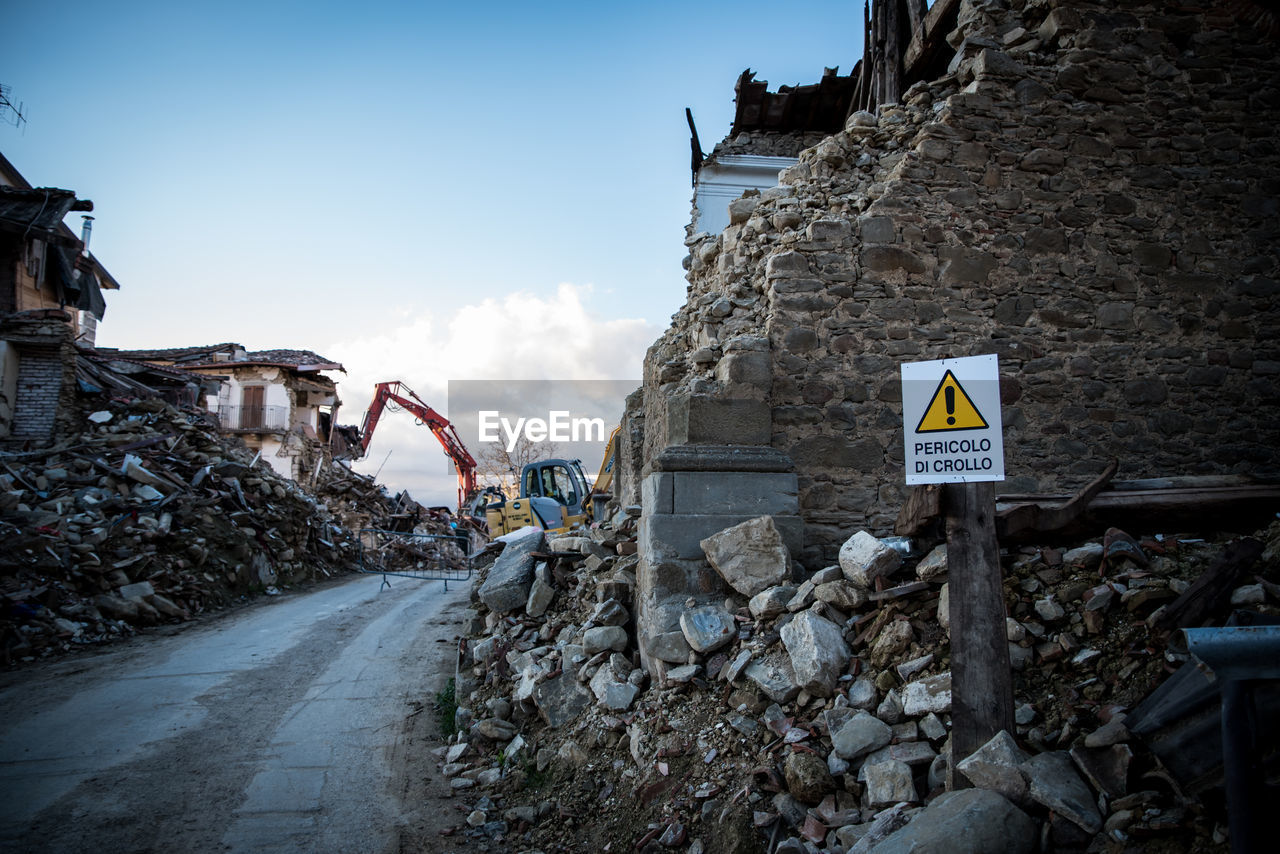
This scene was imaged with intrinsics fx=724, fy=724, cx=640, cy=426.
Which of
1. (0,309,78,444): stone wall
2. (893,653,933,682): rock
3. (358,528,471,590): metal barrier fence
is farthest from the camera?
(358,528,471,590): metal barrier fence

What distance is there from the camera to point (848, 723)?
322 cm

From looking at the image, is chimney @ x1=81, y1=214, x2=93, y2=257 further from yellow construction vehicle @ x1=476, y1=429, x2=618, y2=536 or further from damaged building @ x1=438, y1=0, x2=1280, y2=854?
damaged building @ x1=438, y1=0, x2=1280, y2=854

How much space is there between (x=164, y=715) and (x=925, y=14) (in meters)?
11.0

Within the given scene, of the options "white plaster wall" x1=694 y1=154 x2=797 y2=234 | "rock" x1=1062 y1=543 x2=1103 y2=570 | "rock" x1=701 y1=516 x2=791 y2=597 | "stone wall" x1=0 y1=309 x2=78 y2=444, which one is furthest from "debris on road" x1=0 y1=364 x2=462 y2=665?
"white plaster wall" x1=694 y1=154 x2=797 y2=234

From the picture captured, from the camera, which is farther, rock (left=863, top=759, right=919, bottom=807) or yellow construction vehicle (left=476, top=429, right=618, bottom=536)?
yellow construction vehicle (left=476, top=429, right=618, bottom=536)

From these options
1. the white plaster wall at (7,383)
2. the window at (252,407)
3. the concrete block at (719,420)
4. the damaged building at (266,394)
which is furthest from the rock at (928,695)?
the window at (252,407)

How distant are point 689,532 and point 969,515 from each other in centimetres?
211

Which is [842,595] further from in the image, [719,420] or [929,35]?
[929,35]

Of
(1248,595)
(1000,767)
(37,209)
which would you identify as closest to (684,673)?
(1000,767)

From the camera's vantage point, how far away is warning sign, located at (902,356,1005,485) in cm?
288

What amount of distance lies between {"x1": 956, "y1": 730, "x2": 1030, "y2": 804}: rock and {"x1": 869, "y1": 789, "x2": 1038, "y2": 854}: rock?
0.19 feet

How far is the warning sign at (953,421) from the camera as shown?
9.45 ft

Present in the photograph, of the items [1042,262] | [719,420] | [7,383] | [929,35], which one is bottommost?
[719,420]

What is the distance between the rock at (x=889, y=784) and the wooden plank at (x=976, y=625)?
0.23 metres
